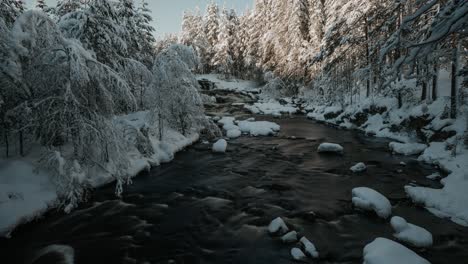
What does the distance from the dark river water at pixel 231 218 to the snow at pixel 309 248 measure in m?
0.14

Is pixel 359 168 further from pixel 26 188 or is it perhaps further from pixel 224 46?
pixel 224 46

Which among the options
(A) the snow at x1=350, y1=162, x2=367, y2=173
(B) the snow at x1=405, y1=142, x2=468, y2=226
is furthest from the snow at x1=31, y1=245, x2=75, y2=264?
(A) the snow at x1=350, y1=162, x2=367, y2=173

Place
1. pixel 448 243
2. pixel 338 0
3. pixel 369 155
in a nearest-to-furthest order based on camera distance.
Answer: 1. pixel 448 243
2. pixel 369 155
3. pixel 338 0

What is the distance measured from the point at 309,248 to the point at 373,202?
251 cm

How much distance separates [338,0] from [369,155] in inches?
819

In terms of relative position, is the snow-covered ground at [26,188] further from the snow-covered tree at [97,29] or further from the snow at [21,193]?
the snow-covered tree at [97,29]

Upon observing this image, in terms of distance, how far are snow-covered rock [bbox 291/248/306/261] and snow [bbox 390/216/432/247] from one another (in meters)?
2.09

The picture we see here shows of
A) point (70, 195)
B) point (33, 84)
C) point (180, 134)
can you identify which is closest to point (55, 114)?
point (33, 84)

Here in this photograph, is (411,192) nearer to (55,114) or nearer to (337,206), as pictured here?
(337,206)

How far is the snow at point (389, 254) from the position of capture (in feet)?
15.8

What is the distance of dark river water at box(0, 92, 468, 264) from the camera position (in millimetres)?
5824

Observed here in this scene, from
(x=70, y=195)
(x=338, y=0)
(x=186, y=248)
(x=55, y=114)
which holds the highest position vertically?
(x=338, y=0)

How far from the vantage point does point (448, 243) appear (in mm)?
5770

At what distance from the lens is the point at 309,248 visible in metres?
5.70
